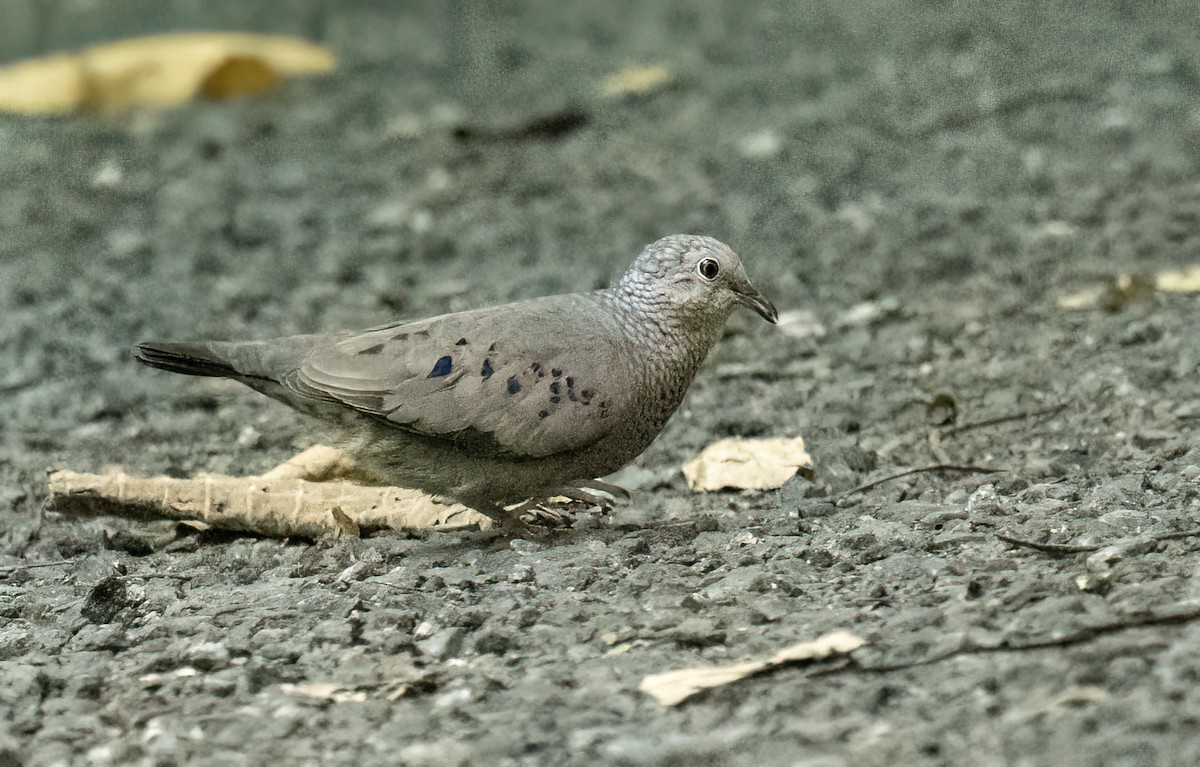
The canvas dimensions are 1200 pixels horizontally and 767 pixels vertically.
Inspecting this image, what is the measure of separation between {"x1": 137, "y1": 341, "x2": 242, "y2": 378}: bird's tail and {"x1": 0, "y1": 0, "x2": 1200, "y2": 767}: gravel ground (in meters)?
0.43

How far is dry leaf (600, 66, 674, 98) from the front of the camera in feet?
27.7

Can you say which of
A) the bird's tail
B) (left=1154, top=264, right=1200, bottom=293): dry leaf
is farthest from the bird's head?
(left=1154, top=264, right=1200, bottom=293): dry leaf

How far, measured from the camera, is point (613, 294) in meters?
3.85

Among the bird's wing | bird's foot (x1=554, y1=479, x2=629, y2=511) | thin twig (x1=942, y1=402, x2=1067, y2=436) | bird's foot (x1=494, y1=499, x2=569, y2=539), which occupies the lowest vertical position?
bird's foot (x1=494, y1=499, x2=569, y2=539)

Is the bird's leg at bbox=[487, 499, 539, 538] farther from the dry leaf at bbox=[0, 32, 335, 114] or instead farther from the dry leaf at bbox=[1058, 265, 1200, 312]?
the dry leaf at bbox=[0, 32, 335, 114]

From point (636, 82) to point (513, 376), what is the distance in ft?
17.4

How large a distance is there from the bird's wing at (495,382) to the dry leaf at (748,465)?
646 mm

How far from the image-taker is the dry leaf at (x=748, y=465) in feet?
13.5

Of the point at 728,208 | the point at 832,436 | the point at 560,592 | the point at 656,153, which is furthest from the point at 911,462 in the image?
the point at 656,153

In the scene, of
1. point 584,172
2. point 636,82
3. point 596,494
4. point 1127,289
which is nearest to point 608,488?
point 596,494

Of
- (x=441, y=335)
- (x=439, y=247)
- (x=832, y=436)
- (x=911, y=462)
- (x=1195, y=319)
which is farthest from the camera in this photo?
(x=439, y=247)

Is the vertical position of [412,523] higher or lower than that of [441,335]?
lower

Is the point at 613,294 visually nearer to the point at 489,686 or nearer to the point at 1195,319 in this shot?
the point at 489,686

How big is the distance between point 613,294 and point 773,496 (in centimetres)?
75
